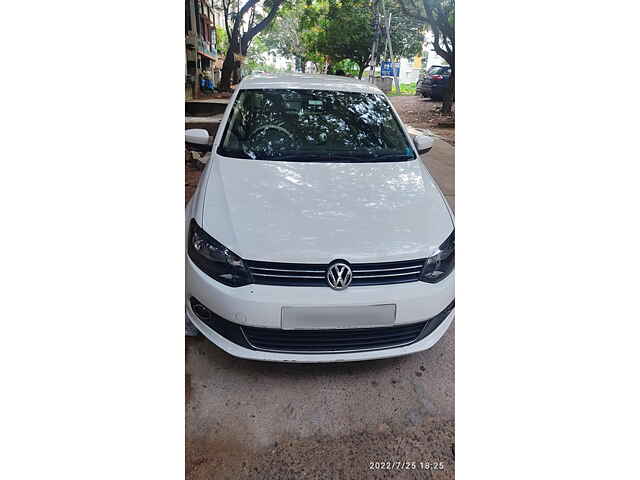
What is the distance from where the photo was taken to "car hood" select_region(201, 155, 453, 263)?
1.64 metres

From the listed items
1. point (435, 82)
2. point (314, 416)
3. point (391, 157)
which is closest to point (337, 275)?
point (314, 416)

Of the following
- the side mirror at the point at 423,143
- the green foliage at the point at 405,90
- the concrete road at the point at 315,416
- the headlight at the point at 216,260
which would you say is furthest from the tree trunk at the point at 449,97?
the headlight at the point at 216,260

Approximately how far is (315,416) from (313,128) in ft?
5.06

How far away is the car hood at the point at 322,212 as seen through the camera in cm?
164

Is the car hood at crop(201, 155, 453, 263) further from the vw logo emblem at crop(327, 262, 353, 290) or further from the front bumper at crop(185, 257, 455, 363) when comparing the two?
the front bumper at crop(185, 257, 455, 363)

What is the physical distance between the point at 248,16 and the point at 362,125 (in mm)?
863

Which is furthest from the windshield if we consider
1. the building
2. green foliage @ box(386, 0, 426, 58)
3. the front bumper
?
the front bumper

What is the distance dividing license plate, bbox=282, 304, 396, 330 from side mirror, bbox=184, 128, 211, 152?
1244 mm

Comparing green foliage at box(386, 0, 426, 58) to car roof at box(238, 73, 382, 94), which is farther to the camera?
car roof at box(238, 73, 382, 94)

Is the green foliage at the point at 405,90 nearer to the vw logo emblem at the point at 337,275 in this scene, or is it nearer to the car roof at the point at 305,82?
the car roof at the point at 305,82

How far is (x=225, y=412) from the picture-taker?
1.65m

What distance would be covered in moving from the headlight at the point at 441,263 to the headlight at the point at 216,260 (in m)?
0.79

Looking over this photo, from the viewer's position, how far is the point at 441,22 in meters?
1.85

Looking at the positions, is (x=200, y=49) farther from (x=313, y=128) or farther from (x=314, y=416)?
(x=314, y=416)
